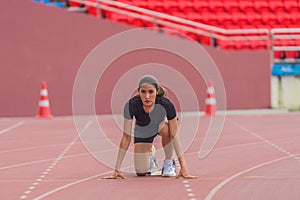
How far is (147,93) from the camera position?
994 centimetres

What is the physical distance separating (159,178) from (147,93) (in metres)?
0.96

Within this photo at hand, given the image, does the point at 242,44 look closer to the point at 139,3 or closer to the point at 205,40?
the point at 205,40

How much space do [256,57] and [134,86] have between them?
11.5 ft

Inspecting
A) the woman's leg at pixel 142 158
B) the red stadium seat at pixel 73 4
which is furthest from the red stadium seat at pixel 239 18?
the woman's leg at pixel 142 158

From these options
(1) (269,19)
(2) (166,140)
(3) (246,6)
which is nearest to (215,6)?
(3) (246,6)

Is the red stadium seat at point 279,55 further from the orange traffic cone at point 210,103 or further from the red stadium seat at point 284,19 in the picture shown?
the orange traffic cone at point 210,103

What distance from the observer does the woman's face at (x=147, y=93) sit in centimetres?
991

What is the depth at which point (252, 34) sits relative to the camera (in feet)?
81.7

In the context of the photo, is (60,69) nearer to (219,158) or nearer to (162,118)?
(219,158)

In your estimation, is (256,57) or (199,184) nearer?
(199,184)

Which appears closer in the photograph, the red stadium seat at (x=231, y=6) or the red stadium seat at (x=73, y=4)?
the red stadium seat at (x=73, y=4)

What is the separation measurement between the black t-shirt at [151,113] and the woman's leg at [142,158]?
215mm

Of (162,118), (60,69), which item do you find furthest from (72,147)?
(60,69)

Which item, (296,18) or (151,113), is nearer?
(151,113)
